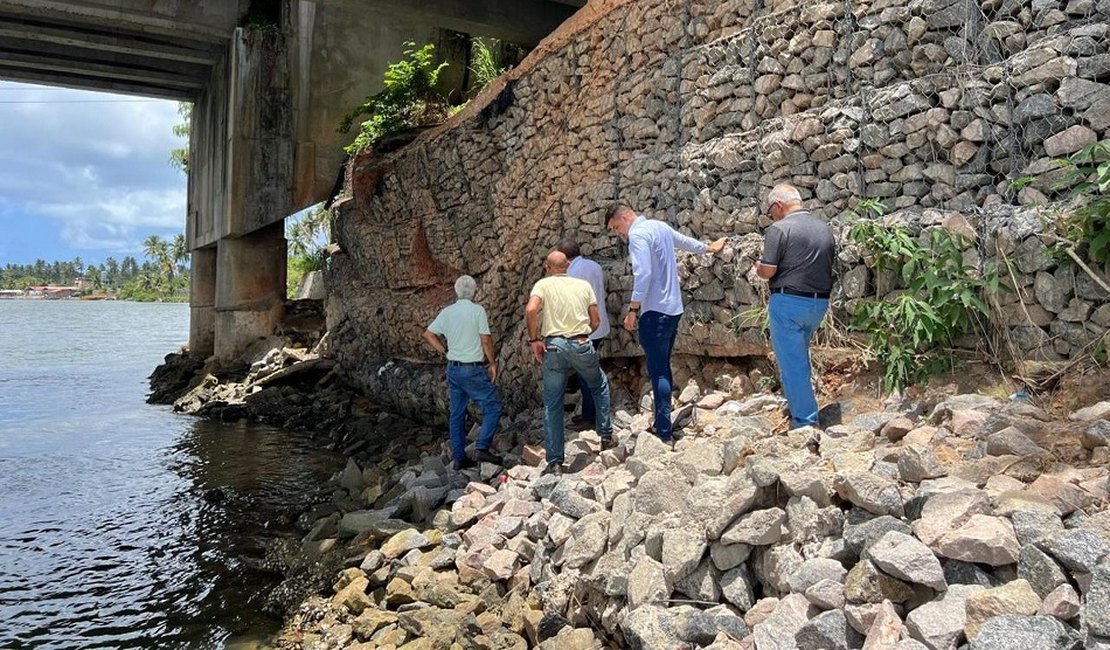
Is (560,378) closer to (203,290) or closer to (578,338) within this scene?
(578,338)

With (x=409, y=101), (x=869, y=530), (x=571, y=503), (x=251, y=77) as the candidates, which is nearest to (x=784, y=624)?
(x=869, y=530)

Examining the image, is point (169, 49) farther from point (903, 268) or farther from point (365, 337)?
point (903, 268)

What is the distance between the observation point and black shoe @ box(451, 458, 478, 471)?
762 centimetres

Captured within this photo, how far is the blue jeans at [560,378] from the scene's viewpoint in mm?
6152

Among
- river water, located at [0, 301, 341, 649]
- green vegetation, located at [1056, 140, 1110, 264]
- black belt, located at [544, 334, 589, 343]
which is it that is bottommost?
river water, located at [0, 301, 341, 649]

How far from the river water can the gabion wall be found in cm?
298

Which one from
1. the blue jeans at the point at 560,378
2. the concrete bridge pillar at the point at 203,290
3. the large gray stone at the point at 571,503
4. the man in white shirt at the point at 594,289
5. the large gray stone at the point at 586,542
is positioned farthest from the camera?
the concrete bridge pillar at the point at 203,290

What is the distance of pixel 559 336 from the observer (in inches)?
243

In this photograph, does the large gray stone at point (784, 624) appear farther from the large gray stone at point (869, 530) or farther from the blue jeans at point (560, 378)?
the blue jeans at point (560, 378)

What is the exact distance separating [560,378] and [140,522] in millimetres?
4873

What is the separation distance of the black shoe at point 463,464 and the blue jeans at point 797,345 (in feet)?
11.8

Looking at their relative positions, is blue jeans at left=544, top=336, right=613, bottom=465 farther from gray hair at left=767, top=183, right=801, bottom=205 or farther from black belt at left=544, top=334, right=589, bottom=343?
gray hair at left=767, top=183, right=801, bottom=205

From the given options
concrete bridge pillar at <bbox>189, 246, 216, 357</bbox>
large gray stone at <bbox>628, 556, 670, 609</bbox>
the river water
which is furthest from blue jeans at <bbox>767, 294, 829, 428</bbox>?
concrete bridge pillar at <bbox>189, 246, 216, 357</bbox>

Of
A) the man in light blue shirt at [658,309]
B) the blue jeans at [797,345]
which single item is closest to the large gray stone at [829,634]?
the blue jeans at [797,345]
